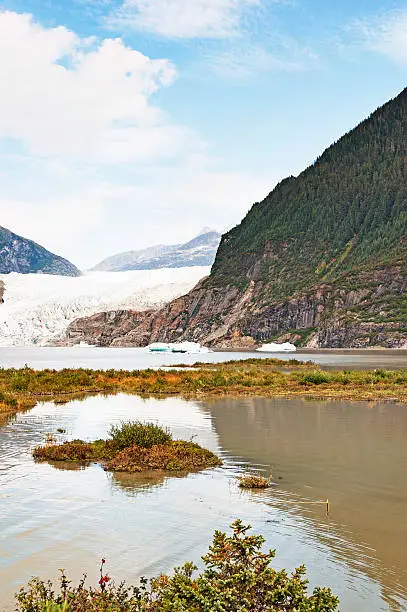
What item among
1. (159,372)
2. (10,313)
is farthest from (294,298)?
(159,372)

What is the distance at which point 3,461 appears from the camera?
19.8 meters

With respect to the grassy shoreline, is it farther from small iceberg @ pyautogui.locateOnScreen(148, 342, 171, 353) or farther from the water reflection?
small iceberg @ pyautogui.locateOnScreen(148, 342, 171, 353)

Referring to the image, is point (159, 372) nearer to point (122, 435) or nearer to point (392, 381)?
point (392, 381)

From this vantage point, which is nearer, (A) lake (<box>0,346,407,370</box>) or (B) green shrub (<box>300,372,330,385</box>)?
(B) green shrub (<box>300,372,330,385</box>)

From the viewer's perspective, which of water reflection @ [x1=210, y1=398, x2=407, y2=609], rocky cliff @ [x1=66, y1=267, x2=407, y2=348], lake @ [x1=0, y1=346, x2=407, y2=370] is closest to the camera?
water reflection @ [x1=210, y1=398, x2=407, y2=609]

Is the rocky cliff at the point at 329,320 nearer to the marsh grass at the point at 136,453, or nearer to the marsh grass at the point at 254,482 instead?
the marsh grass at the point at 136,453

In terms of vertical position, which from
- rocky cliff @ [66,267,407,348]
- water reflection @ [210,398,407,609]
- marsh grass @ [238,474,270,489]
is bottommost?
water reflection @ [210,398,407,609]

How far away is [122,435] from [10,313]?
17226 centimetres

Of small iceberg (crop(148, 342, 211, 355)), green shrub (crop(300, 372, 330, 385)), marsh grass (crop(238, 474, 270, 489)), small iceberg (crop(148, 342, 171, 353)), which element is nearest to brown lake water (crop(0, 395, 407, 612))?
marsh grass (crop(238, 474, 270, 489))

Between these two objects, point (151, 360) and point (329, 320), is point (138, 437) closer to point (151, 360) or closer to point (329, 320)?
point (151, 360)

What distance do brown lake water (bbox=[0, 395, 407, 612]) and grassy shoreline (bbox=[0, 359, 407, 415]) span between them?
50.6 ft

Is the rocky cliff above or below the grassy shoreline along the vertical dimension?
above

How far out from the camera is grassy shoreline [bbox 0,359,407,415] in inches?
1636

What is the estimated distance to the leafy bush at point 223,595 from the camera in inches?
318
